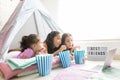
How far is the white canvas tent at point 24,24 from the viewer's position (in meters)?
1.15

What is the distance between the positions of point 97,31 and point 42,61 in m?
0.92

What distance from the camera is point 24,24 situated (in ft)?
5.15

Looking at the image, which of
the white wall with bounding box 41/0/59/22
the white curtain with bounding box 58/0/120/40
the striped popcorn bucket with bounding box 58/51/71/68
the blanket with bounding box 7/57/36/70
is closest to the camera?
the blanket with bounding box 7/57/36/70

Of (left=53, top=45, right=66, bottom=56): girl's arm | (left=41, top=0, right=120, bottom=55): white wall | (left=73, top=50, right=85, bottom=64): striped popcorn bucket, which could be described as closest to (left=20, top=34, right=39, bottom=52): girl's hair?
(left=53, top=45, right=66, bottom=56): girl's arm

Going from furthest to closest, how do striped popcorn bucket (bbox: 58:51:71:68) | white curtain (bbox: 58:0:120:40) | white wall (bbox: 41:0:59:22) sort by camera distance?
white wall (bbox: 41:0:59:22) < white curtain (bbox: 58:0:120:40) < striped popcorn bucket (bbox: 58:51:71:68)

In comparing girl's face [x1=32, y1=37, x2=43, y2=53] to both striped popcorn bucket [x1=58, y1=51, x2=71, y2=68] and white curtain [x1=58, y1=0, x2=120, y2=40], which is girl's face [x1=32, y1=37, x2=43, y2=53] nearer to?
striped popcorn bucket [x1=58, y1=51, x2=71, y2=68]

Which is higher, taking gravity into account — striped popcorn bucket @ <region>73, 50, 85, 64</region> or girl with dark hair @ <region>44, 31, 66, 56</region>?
girl with dark hair @ <region>44, 31, 66, 56</region>

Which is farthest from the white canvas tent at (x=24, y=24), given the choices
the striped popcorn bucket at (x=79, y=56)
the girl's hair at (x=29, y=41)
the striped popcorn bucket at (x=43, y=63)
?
the striped popcorn bucket at (x=79, y=56)

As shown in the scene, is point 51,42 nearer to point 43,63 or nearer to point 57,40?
point 57,40

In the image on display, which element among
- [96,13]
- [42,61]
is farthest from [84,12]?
[42,61]

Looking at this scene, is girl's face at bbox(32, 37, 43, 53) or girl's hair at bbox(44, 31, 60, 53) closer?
girl's face at bbox(32, 37, 43, 53)

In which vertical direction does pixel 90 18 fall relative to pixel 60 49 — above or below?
above

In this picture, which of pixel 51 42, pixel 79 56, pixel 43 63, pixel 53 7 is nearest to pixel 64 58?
pixel 79 56

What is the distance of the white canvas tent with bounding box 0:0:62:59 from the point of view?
115 cm
